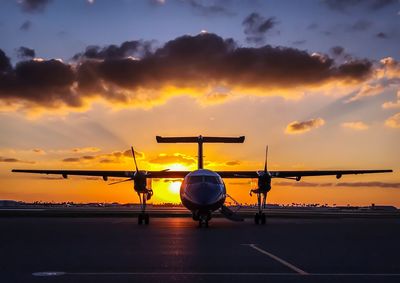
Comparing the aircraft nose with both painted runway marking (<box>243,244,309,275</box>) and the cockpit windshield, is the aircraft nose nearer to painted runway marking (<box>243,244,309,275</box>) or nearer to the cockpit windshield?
the cockpit windshield

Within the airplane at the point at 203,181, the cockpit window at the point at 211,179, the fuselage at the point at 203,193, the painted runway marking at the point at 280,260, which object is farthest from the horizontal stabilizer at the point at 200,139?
the painted runway marking at the point at 280,260

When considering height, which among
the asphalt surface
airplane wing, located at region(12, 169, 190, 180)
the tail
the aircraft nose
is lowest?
the asphalt surface

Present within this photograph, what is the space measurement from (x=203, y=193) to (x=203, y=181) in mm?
1538

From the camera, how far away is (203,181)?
31.1 metres

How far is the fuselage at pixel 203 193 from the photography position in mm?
29567

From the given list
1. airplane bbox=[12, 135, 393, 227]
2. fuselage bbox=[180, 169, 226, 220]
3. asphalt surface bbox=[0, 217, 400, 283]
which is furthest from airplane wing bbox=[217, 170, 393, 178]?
asphalt surface bbox=[0, 217, 400, 283]

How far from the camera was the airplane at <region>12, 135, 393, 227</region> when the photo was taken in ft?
98.7

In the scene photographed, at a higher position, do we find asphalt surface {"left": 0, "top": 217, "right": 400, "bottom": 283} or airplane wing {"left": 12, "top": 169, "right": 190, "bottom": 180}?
airplane wing {"left": 12, "top": 169, "right": 190, "bottom": 180}

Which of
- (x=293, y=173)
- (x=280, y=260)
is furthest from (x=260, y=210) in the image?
(x=280, y=260)

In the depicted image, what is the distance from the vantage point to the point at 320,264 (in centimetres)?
1250

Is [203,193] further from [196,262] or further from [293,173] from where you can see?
[196,262]

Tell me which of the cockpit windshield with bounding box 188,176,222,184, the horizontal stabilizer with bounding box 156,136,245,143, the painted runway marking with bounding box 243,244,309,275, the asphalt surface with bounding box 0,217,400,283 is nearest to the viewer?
the asphalt surface with bounding box 0,217,400,283

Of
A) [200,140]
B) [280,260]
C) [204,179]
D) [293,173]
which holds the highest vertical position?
[200,140]

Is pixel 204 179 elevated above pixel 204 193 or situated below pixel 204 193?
above
